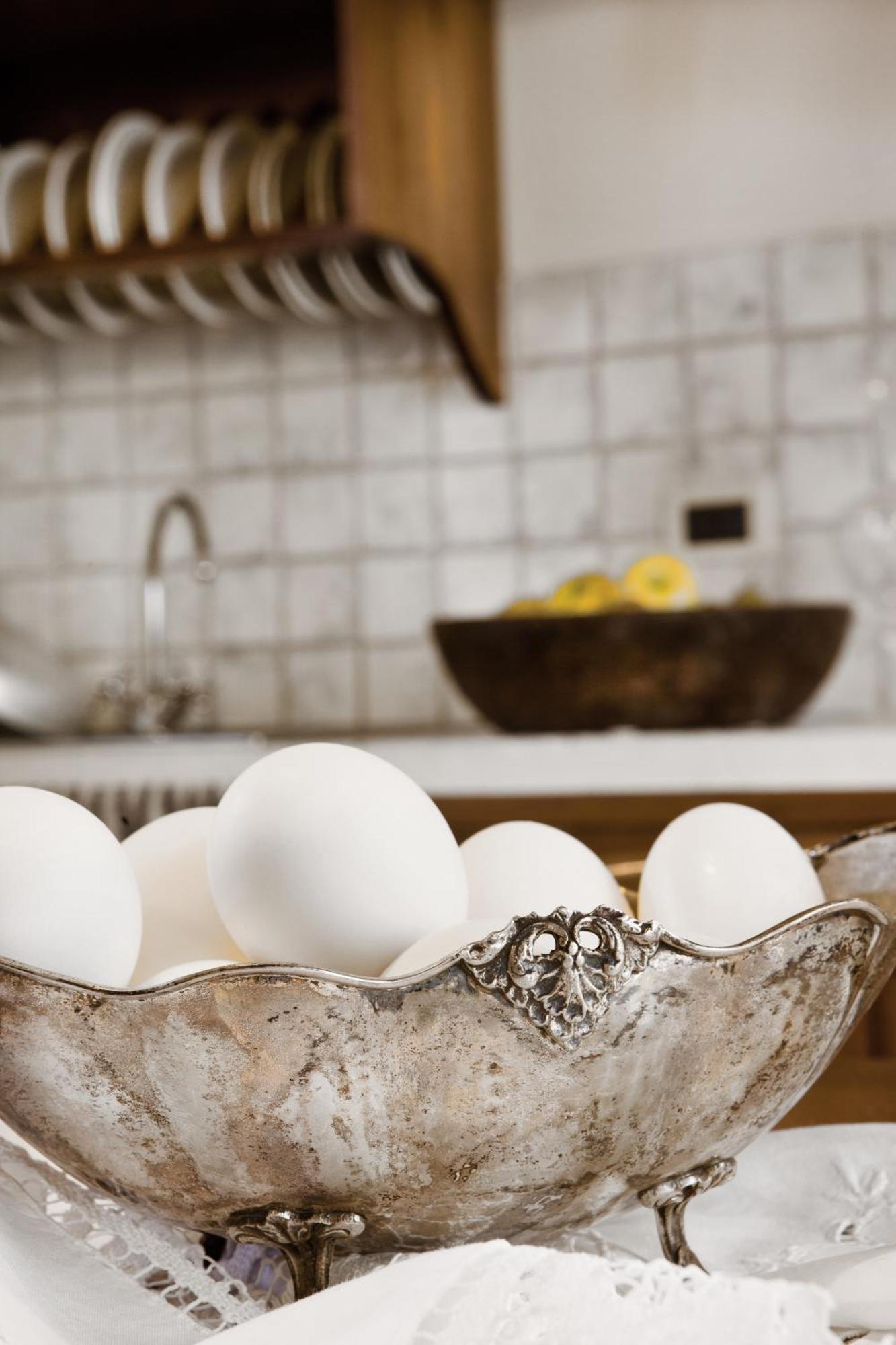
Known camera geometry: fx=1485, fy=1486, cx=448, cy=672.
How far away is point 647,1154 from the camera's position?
1.09ft

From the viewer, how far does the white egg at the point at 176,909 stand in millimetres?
406

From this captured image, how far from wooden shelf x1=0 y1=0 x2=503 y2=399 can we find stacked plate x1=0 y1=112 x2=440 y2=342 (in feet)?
0.14

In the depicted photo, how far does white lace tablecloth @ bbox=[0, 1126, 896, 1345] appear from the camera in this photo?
0.84 feet

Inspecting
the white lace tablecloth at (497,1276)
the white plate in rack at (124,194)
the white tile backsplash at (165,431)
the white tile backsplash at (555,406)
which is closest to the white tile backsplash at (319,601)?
the white tile backsplash at (165,431)

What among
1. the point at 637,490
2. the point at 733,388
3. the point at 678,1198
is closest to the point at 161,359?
the point at 637,490

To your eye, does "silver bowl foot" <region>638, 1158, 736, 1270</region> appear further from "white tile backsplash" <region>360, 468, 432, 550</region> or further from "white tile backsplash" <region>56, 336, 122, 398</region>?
"white tile backsplash" <region>56, 336, 122, 398</region>

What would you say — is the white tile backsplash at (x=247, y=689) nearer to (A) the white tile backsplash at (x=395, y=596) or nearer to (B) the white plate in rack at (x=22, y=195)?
(A) the white tile backsplash at (x=395, y=596)

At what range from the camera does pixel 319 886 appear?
0.36 meters

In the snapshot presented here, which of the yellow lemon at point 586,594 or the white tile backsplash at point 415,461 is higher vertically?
the white tile backsplash at point 415,461

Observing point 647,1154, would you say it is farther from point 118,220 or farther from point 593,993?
point 118,220

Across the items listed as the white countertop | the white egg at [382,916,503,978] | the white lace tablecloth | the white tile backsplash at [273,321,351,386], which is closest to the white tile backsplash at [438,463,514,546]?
the white tile backsplash at [273,321,351,386]

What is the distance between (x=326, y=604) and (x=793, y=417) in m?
0.74

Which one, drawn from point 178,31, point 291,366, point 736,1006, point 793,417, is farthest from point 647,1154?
point 178,31

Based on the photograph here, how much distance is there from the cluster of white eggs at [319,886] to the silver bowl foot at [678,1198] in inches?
2.2
